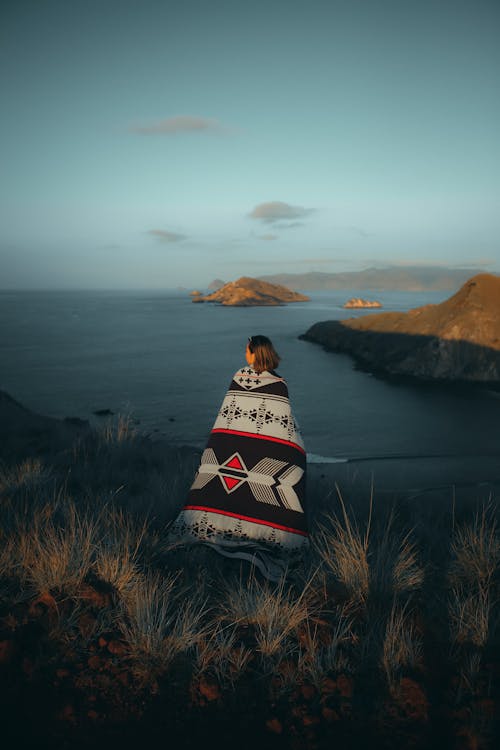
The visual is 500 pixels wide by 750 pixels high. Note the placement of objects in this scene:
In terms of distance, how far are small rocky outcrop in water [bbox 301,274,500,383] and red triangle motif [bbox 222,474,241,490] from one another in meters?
25.2

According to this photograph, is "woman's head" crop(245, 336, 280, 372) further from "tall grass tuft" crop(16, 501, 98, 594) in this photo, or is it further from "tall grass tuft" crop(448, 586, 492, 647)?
"tall grass tuft" crop(448, 586, 492, 647)

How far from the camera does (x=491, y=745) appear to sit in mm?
2145

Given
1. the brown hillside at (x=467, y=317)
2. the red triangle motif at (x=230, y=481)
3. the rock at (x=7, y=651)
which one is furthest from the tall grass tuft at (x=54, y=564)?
the brown hillside at (x=467, y=317)

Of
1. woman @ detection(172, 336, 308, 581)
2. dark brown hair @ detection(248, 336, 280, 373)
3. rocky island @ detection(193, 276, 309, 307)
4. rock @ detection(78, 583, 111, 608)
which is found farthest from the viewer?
rocky island @ detection(193, 276, 309, 307)

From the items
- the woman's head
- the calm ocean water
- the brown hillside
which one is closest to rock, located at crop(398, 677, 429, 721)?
the woman's head

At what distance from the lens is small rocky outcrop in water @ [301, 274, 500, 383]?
25.0 m

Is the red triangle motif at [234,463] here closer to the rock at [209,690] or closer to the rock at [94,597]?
the rock at [94,597]

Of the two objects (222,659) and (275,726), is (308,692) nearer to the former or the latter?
(275,726)

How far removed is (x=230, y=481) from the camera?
13.1 feet

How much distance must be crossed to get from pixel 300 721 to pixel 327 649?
1.70ft

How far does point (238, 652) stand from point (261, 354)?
2.54 metres

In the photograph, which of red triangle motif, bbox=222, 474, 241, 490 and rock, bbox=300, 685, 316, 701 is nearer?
rock, bbox=300, 685, 316, 701

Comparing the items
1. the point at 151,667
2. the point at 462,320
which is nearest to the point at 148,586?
the point at 151,667

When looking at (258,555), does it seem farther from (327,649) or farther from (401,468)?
(401,468)
